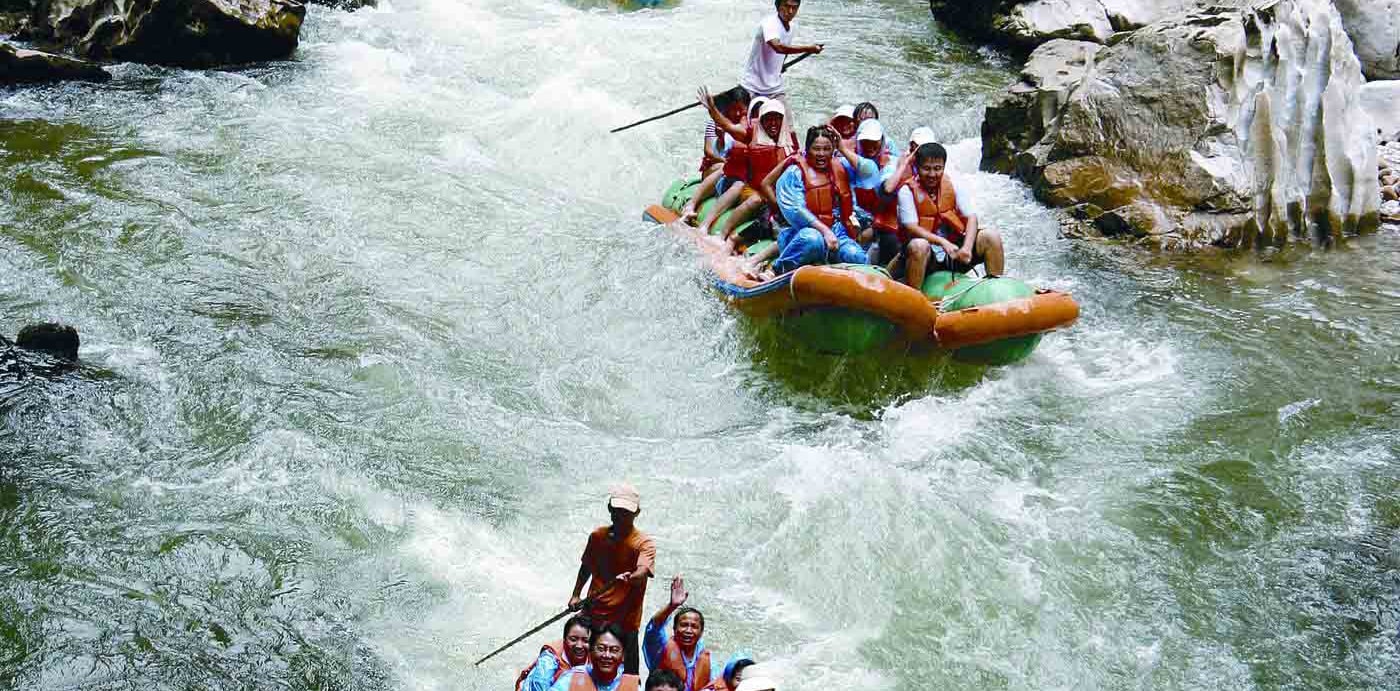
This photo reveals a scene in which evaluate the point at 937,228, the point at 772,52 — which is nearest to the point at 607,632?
the point at 937,228

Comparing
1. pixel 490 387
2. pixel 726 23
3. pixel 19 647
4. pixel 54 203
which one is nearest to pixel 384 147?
pixel 54 203

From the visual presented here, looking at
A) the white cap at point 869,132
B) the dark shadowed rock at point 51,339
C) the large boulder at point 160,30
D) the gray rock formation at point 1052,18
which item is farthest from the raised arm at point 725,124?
the large boulder at point 160,30

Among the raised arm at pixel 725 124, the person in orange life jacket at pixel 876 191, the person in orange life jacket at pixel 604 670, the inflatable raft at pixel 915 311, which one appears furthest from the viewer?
the raised arm at pixel 725 124

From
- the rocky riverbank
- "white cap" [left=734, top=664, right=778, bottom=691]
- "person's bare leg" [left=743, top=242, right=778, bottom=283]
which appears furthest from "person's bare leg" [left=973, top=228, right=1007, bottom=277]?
"white cap" [left=734, top=664, right=778, bottom=691]

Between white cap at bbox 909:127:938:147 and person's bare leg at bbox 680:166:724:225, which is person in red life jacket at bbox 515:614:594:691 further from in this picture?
person's bare leg at bbox 680:166:724:225

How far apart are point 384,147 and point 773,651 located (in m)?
6.92

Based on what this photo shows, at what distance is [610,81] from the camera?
12969 mm

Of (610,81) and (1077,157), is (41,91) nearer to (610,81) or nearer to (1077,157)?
(610,81)

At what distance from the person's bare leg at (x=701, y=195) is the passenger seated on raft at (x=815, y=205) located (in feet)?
3.97

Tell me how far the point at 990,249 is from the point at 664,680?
3.93 meters

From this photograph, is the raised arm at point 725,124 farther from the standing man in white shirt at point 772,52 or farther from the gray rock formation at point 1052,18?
the gray rock formation at point 1052,18

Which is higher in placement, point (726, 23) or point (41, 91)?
point (726, 23)

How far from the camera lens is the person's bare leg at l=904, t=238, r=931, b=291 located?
7.44 metres

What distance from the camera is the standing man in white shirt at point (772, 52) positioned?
910cm
